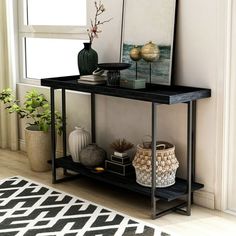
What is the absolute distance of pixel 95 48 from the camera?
407 cm

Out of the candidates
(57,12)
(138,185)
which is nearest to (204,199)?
(138,185)

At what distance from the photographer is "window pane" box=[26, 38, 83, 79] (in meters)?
4.37

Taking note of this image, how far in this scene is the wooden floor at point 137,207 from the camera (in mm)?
3076

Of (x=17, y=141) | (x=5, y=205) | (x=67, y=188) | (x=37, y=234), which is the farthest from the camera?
(x=17, y=141)

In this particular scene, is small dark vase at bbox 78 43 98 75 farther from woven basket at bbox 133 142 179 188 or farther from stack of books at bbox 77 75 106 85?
woven basket at bbox 133 142 179 188

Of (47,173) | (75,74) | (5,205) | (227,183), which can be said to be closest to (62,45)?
(75,74)

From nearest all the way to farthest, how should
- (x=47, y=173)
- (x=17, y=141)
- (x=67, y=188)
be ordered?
1. (x=67, y=188)
2. (x=47, y=173)
3. (x=17, y=141)

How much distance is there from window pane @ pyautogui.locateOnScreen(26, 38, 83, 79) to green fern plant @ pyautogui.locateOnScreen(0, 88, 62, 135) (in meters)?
0.25

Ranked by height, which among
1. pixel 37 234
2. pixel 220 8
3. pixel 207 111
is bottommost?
pixel 37 234

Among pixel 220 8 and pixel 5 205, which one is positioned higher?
pixel 220 8

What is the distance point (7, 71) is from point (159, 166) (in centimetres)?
228

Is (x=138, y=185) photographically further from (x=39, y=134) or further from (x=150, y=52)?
(x=39, y=134)

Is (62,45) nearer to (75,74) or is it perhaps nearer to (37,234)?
(75,74)

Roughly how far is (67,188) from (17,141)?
1340 mm
